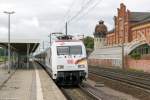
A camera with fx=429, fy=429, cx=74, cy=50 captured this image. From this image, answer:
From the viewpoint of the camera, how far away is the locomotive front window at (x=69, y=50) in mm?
26453

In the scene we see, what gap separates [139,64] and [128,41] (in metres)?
26.5

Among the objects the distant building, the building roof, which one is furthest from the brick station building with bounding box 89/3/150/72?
the distant building

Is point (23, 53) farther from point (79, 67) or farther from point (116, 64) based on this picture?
point (79, 67)

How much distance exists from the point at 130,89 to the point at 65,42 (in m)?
5.40

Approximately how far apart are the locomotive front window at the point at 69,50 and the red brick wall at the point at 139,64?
30.7 m

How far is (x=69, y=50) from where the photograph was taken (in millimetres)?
26547

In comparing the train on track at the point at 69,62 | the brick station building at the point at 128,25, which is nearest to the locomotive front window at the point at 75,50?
the train on track at the point at 69,62

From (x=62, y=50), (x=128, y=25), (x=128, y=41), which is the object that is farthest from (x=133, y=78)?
(x=128, y=25)

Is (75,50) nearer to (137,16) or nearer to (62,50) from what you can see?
(62,50)

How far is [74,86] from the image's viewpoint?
90.3ft

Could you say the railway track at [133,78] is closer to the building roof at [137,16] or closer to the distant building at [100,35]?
the building roof at [137,16]

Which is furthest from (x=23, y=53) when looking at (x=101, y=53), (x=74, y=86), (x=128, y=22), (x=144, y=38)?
(x=74, y=86)

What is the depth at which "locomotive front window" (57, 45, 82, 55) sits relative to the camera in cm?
2645

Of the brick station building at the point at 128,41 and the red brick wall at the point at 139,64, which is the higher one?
the brick station building at the point at 128,41
